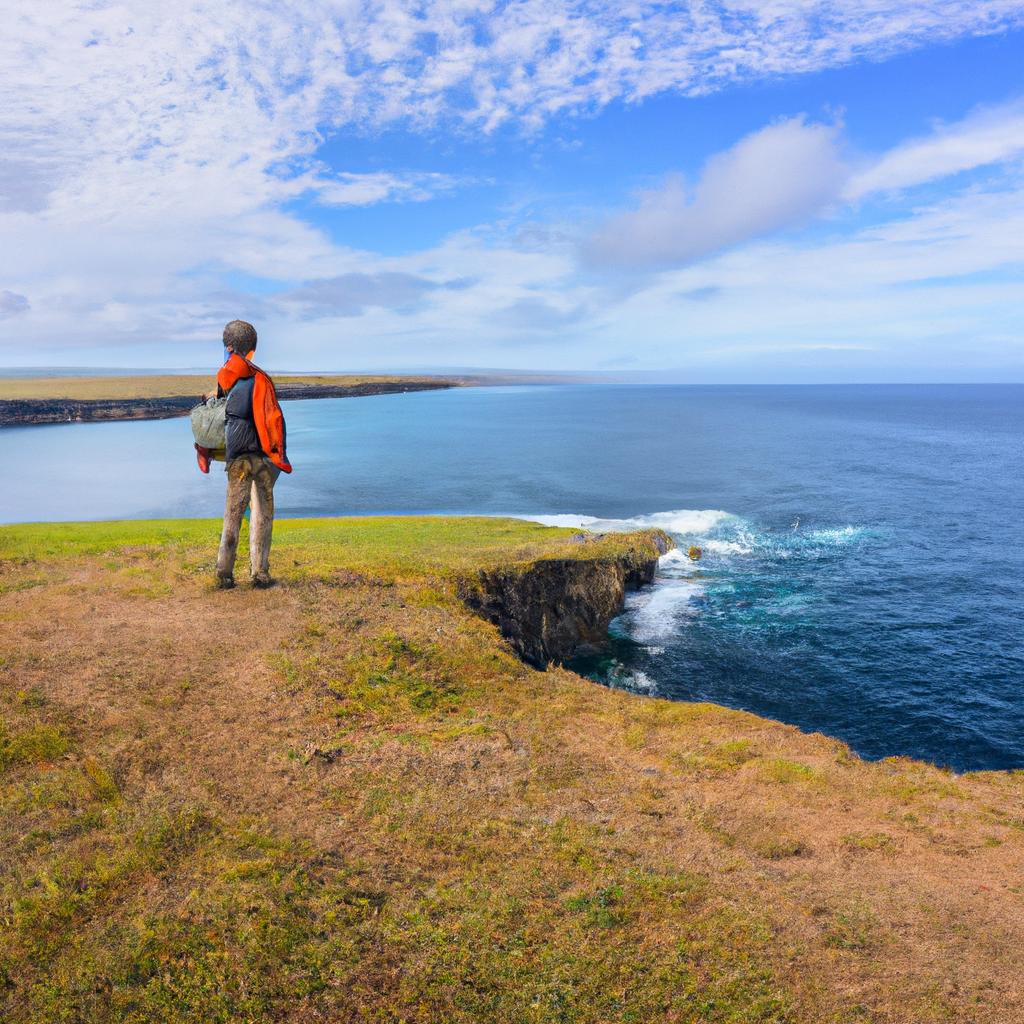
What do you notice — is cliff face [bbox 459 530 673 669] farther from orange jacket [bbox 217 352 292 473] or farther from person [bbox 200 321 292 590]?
orange jacket [bbox 217 352 292 473]

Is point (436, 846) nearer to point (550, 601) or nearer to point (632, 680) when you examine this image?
point (632, 680)

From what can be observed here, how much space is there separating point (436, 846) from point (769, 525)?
198ft

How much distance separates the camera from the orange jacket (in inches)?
607

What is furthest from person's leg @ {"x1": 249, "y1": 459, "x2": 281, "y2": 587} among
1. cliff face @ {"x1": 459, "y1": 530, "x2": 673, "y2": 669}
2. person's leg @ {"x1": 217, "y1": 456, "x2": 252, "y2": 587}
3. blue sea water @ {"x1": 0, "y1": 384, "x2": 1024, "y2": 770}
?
blue sea water @ {"x1": 0, "y1": 384, "x2": 1024, "y2": 770}

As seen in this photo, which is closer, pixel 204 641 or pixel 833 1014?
pixel 833 1014

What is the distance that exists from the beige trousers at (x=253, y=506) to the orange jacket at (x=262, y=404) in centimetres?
52

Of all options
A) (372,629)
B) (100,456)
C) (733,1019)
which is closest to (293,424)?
(100,456)

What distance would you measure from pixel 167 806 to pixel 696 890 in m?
7.43

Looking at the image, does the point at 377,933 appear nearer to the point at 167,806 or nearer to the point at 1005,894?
the point at 167,806

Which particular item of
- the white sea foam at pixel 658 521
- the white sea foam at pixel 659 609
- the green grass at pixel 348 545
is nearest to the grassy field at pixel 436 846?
the green grass at pixel 348 545

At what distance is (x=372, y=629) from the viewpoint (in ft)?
55.9

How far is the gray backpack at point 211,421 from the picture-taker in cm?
1573

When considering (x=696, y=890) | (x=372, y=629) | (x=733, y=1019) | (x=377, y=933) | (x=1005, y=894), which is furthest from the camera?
(x=372, y=629)

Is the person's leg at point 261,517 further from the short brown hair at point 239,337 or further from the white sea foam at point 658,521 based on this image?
the white sea foam at point 658,521
